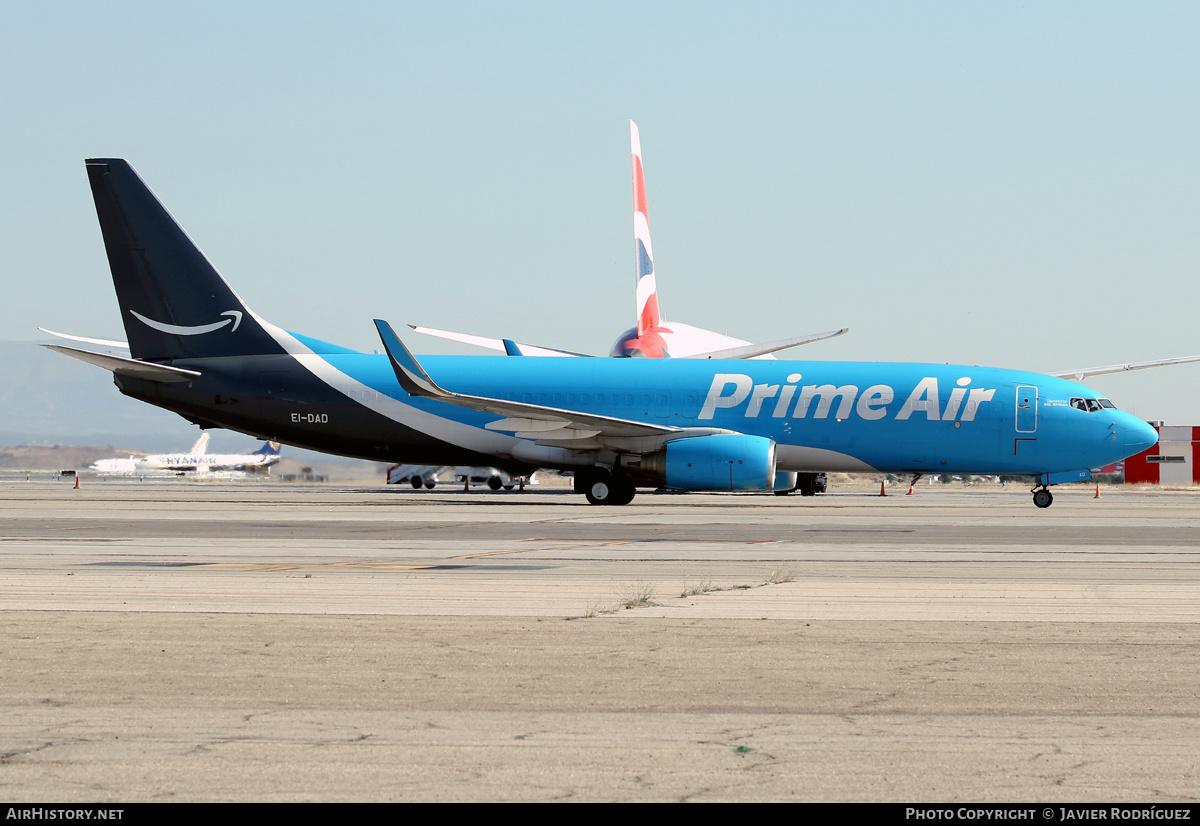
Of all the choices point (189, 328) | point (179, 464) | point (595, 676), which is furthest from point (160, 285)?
point (179, 464)

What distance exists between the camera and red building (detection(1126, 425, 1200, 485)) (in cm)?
8044

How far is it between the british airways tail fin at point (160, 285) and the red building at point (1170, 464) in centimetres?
6426

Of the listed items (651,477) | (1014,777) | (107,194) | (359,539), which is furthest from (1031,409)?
(1014,777)

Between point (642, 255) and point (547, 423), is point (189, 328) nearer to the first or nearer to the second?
point (547, 423)

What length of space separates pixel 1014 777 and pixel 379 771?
2.97 metres

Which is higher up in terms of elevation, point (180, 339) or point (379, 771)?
point (180, 339)

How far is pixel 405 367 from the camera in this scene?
30.9 metres

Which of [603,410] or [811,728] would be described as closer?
[811,728]

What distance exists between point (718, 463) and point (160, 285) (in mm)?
17228

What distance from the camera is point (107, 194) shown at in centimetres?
3391

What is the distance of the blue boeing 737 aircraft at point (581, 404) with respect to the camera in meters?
32.6

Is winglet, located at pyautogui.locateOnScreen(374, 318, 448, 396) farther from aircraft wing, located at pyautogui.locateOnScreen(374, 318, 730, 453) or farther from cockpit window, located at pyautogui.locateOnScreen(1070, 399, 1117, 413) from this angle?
cockpit window, located at pyautogui.locateOnScreen(1070, 399, 1117, 413)

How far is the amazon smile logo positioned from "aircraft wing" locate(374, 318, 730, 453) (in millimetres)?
5941

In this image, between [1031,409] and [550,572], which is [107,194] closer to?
[550,572]
